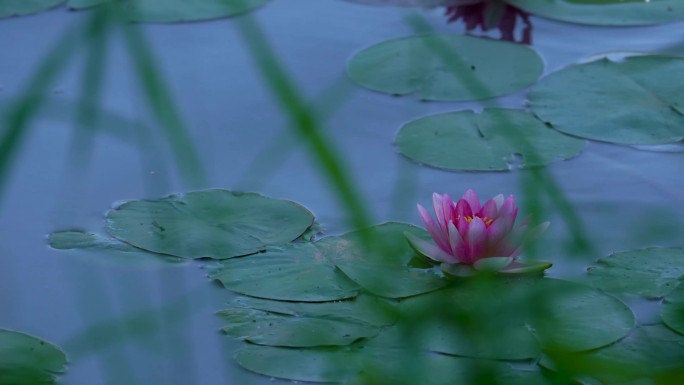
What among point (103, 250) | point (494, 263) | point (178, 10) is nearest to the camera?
point (494, 263)

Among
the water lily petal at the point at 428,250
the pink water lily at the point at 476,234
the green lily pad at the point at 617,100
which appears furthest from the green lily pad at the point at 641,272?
the green lily pad at the point at 617,100

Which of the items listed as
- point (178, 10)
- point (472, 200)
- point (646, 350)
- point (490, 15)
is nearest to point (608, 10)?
point (490, 15)

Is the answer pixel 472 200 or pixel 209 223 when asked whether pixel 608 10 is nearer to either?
pixel 472 200

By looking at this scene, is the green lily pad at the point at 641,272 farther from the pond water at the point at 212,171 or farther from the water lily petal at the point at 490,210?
the water lily petal at the point at 490,210

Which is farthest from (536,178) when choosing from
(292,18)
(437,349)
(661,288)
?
(292,18)

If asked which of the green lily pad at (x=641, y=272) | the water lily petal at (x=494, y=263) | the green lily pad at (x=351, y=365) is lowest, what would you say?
the green lily pad at (x=641, y=272)

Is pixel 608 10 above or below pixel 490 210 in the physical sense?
above

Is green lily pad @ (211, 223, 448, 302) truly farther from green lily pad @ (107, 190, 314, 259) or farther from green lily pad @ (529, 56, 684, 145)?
green lily pad @ (529, 56, 684, 145)
